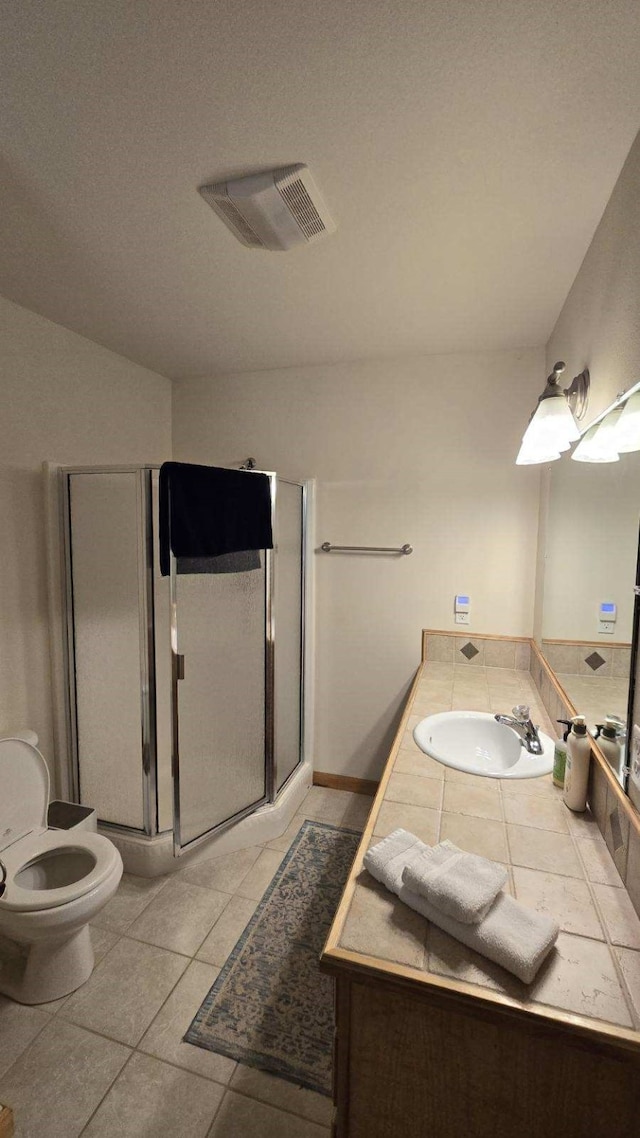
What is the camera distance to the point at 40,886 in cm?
162

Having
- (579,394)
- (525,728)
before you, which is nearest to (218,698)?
(525,728)

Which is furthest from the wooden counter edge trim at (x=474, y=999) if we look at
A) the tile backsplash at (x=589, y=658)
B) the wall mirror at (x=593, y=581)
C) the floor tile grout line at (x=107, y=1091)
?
the floor tile grout line at (x=107, y=1091)

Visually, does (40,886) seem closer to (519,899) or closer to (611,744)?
(519,899)

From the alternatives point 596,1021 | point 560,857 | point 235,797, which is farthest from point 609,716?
point 235,797

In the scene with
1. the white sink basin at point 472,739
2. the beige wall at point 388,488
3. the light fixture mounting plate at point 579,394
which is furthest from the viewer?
the beige wall at point 388,488

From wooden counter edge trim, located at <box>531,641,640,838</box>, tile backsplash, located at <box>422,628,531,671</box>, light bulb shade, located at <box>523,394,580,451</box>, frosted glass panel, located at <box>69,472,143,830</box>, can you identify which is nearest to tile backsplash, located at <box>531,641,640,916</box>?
wooden counter edge trim, located at <box>531,641,640,838</box>

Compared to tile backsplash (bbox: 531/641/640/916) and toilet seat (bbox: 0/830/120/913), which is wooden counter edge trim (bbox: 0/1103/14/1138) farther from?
tile backsplash (bbox: 531/641/640/916)

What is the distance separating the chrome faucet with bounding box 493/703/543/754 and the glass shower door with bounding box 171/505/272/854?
1109 mm

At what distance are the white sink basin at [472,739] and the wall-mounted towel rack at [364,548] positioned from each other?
0.94 m

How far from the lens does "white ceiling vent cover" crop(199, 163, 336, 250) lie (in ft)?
3.78

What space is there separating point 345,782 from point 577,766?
69.1 inches

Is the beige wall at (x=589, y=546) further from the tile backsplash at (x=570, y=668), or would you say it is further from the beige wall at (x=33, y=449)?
the beige wall at (x=33, y=449)

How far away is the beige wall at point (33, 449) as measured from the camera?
6.02 feet

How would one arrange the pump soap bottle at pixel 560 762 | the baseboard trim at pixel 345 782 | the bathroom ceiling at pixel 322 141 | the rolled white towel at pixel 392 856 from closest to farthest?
the bathroom ceiling at pixel 322 141, the rolled white towel at pixel 392 856, the pump soap bottle at pixel 560 762, the baseboard trim at pixel 345 782
